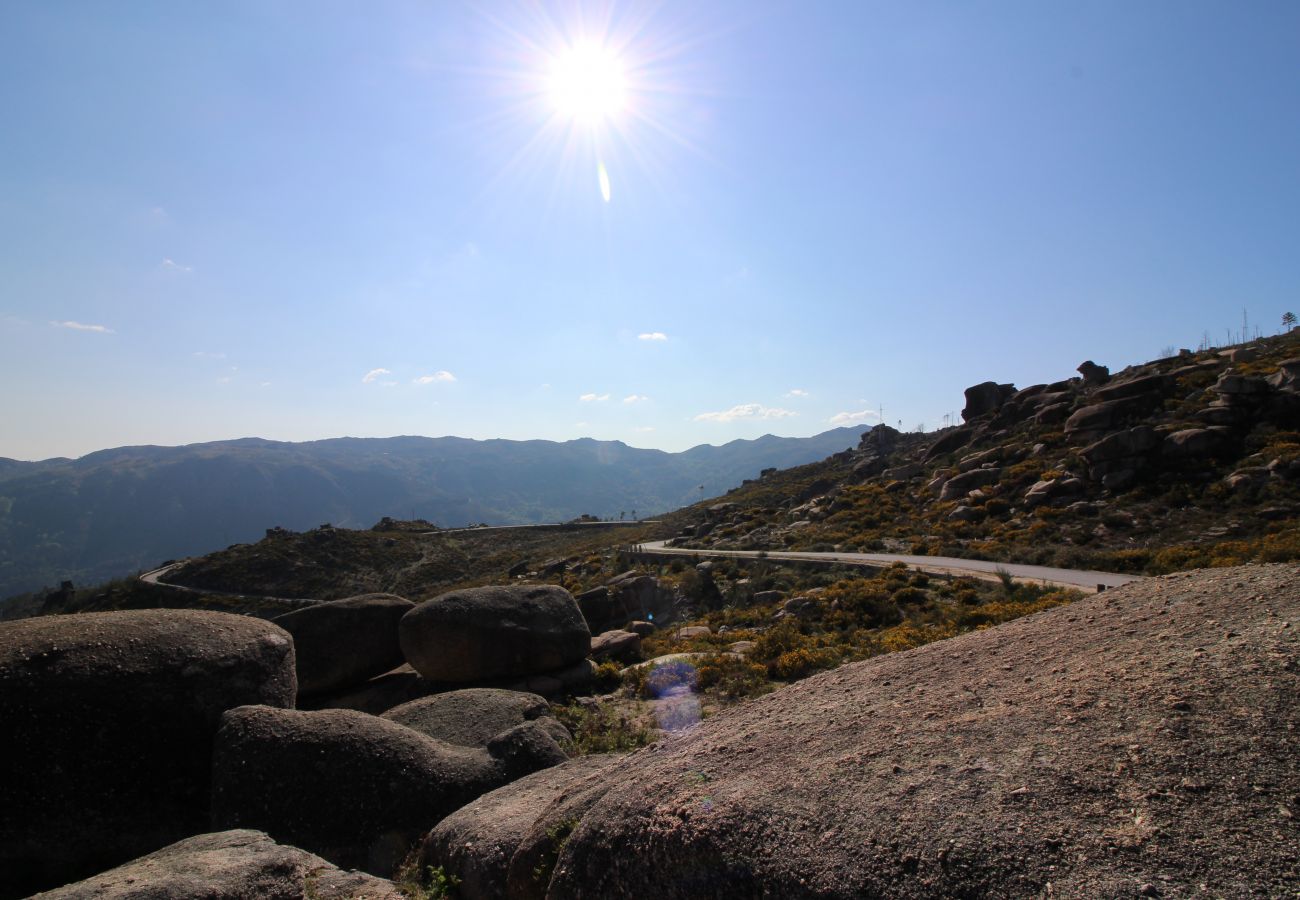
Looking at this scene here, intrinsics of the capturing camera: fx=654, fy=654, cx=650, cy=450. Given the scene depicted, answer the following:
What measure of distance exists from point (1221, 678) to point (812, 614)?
16.5 metres

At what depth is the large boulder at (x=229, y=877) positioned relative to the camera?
5117 millimetres

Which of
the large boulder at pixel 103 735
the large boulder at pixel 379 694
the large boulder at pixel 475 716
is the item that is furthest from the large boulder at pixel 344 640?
the large boulder at pixel 103 735

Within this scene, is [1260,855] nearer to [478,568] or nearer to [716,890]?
[716,890]

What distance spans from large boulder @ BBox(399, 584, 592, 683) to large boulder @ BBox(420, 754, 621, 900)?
5658mm

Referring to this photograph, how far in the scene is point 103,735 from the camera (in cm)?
790

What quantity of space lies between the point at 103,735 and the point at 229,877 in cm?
397

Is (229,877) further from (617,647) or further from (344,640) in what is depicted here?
(617,647)

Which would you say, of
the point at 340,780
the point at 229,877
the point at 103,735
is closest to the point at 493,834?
the point at 229,877

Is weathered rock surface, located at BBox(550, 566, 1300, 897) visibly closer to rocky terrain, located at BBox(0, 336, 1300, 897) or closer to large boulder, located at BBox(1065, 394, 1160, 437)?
rocky terrain, located at BBox(0, 336, 1300, 897)

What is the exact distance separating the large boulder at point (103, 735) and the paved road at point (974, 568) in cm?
1575

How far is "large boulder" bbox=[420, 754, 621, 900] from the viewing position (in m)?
5.81

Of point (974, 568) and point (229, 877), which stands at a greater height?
point (229, 877)

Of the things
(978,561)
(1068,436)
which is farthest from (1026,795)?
(1068,436)

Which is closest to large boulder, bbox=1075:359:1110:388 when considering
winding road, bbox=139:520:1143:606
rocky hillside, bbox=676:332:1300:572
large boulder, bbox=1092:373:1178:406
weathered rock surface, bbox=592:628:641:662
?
rocky hillside, bbox=676:332:1300:572
